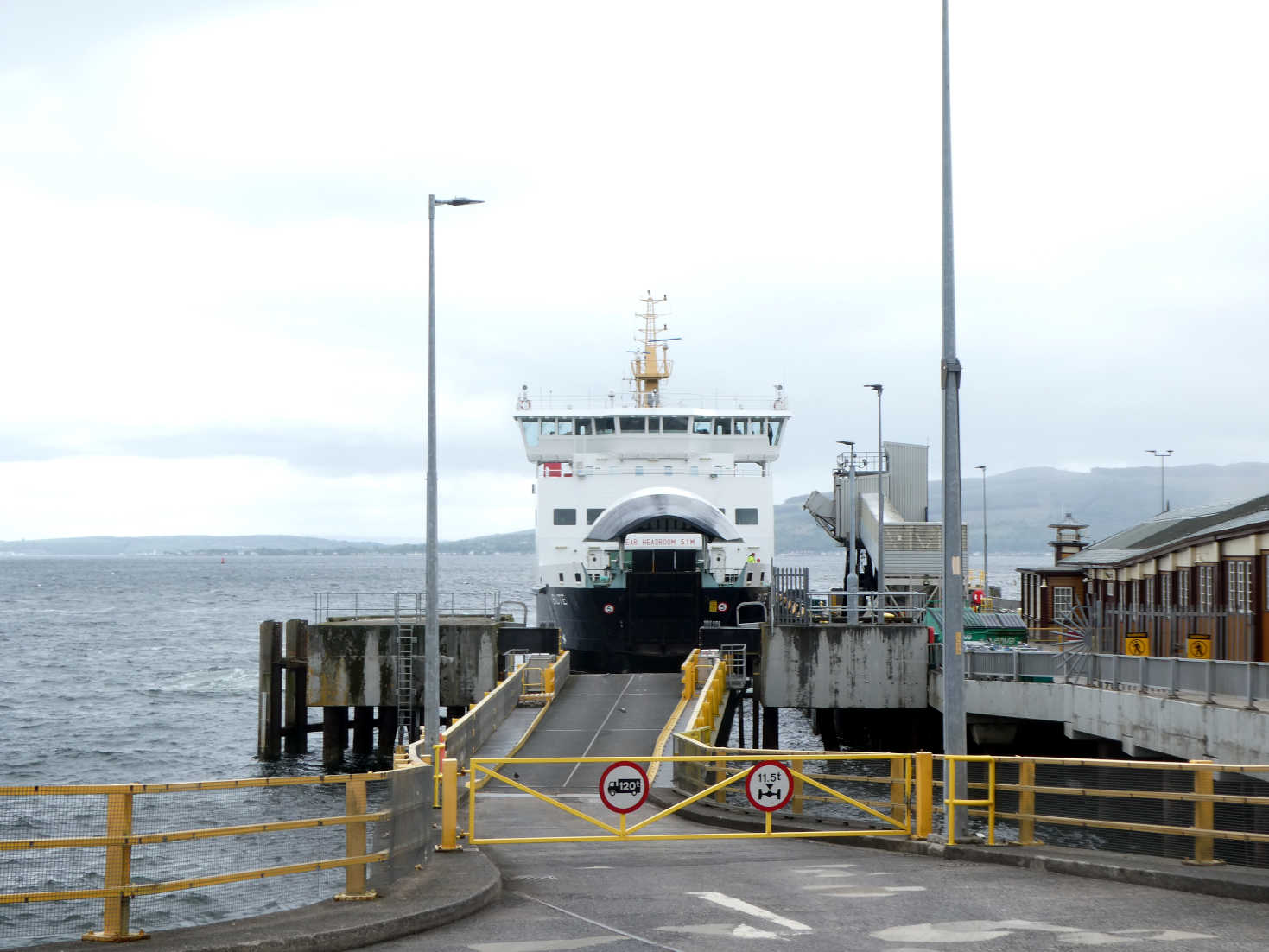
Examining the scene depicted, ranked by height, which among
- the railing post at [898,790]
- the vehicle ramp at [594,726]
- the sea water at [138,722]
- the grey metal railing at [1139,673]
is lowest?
the sea water at [138,722]

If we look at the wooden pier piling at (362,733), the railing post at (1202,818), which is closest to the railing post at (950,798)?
the railing post at (1202,818)

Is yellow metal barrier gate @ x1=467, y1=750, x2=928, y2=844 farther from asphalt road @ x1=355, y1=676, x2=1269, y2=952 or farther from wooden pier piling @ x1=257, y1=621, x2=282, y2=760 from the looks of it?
wooden pier piling @ x1=257, y1=621, x2=282, y2=760

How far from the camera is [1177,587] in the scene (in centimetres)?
3023

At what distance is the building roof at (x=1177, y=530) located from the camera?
2658cm

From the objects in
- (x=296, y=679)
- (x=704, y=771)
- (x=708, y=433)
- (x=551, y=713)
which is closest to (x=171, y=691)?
(x=296, y=679)

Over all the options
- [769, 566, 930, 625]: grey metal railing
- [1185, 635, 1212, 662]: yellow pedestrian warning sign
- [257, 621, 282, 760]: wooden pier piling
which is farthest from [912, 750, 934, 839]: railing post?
[257, 621, 282, 760]: wooden pier piling

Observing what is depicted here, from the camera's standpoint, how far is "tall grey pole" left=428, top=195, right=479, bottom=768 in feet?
61.7

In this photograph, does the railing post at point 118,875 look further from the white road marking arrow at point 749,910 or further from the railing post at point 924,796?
the railing post at point 924,796

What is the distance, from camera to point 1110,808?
15.0 m

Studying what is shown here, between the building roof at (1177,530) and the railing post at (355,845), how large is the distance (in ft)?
60.3

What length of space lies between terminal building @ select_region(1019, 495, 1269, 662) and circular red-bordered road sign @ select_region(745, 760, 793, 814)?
12.4m

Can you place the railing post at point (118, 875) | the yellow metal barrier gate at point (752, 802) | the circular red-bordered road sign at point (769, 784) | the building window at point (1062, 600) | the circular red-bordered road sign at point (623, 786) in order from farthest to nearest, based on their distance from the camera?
the building window at point (1062, 600) → the circular red-bordered road sign at point (769, 784) → the circular red-bordered road sign at point (623, 786) → the yellow metal barrier gate at point (752, 802) → the railing post at point (118, 875)

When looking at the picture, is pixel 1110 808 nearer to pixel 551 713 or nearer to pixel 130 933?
pixel 130 933

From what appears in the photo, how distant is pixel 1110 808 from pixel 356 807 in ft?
28.4
